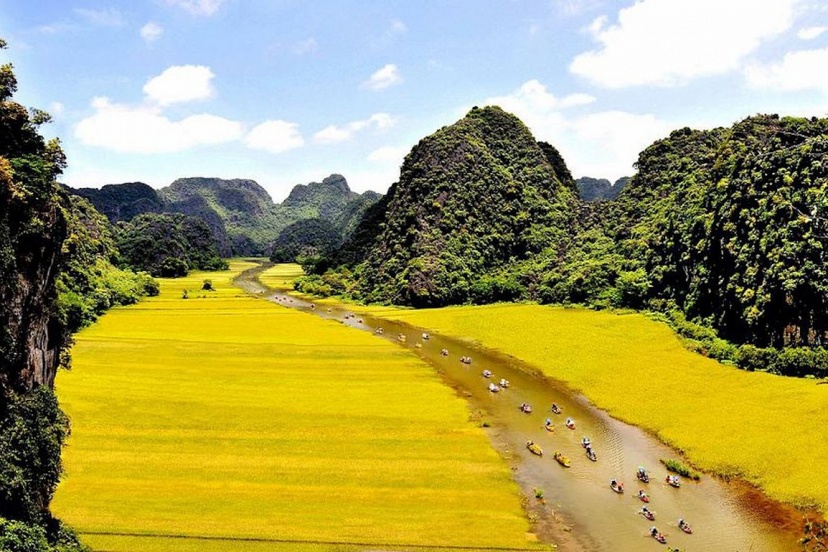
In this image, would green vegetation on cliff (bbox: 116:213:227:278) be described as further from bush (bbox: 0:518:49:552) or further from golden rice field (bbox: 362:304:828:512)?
bush (bbox: 0:518:49:552)

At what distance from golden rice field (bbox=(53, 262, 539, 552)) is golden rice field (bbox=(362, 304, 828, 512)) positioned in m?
11.2

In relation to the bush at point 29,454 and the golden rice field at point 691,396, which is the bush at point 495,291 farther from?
the bush at point 29,454

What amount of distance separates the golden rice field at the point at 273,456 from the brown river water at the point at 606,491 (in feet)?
5.04

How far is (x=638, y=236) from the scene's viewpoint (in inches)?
3661

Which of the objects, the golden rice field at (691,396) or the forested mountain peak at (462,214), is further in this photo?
the forested mountain peak at (462,214)

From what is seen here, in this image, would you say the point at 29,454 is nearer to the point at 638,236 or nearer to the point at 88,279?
the point at 88,279

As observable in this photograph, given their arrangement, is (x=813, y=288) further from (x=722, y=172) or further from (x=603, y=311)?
(x=603, y=311)

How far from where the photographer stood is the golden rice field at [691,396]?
29594mm

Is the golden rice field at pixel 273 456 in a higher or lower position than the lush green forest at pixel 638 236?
lower

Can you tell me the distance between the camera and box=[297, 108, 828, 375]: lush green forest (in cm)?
4888

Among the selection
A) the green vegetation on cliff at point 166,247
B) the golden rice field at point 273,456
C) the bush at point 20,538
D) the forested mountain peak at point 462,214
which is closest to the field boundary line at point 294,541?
the golden rice field at point 273,456

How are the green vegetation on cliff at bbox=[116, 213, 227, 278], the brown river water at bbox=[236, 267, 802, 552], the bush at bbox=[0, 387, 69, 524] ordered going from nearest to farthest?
the bush at bbox=[0, 387, 69, 524] < the brown river water at bbox=[236, 267, 802, 552] < the green vegetation on cliff at bbox=[116, 213, 227, 278]

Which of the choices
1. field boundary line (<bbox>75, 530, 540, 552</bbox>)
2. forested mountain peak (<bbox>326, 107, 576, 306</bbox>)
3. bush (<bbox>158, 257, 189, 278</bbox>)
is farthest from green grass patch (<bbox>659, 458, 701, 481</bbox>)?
bush (<bbox>158, 257, 189, 278</bbox>)

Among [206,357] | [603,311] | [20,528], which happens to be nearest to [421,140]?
[603,311]
